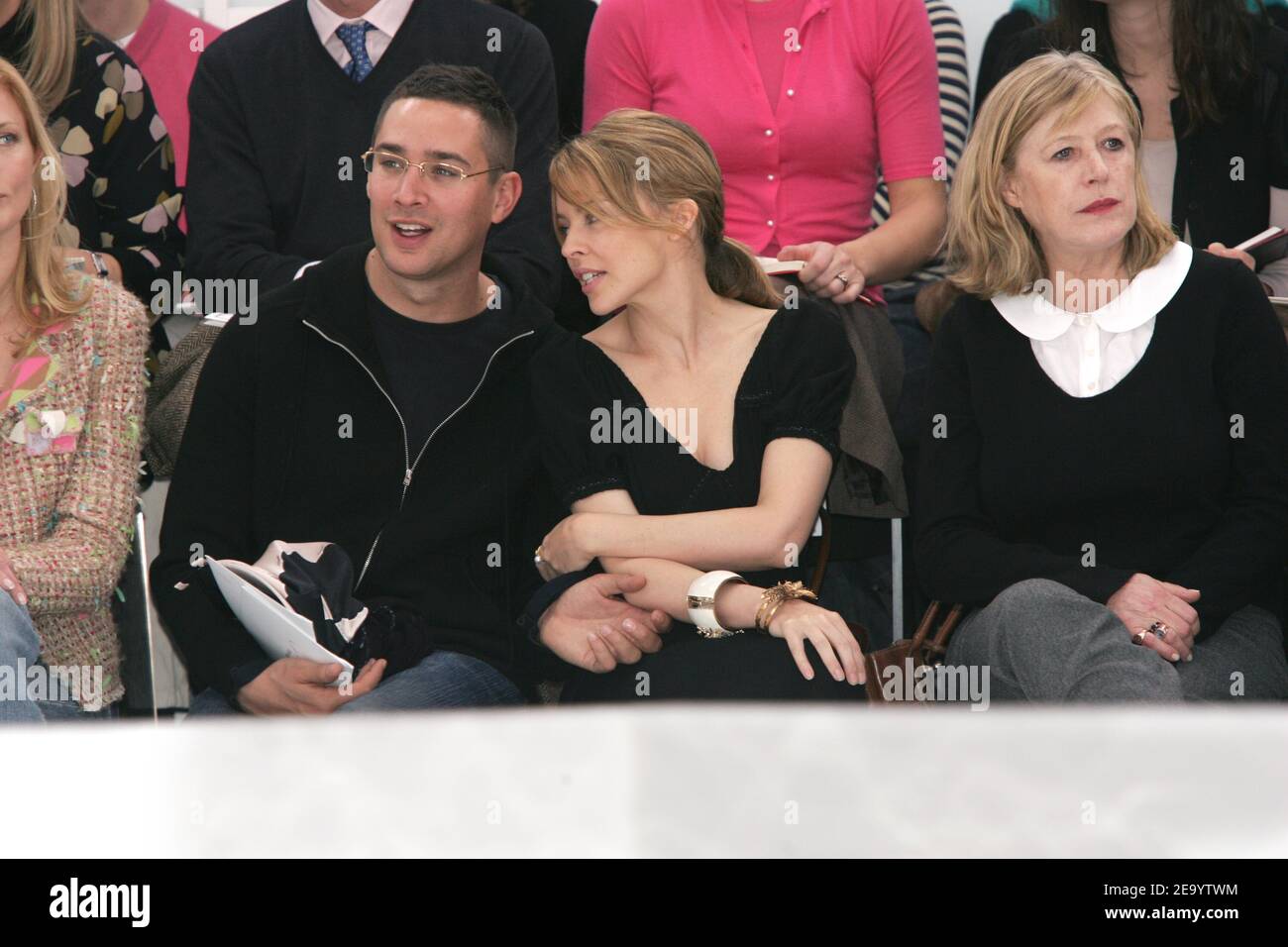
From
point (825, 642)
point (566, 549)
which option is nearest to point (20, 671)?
point (566, 549)

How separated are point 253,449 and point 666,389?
642 mm

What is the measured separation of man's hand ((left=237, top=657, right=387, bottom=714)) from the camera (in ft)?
6.73

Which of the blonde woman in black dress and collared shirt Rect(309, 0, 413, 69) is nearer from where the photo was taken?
the blonde woman in black dress

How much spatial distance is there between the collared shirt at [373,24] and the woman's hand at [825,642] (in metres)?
1.51

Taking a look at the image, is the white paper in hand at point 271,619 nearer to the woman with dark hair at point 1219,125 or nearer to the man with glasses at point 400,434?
the man with glasses at point 400,434

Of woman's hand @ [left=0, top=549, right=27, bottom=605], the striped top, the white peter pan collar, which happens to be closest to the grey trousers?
the white peter pan collar

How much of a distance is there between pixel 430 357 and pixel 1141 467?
42.6 inches

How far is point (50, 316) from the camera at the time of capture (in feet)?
7.61

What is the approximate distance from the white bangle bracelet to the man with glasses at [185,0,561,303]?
87 centimetres

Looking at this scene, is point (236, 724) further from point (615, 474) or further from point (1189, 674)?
point (1189, 674)

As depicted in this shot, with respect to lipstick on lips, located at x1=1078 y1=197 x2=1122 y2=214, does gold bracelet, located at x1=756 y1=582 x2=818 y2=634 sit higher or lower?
lower

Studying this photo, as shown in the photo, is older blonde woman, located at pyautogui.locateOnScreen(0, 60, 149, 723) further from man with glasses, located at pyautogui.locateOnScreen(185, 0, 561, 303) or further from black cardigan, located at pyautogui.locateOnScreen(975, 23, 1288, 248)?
black cardigan, located at pyautogui.locateOnScreen(975, 23, 1288, 248)

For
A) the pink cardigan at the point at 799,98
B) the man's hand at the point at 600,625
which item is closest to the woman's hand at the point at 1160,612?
the man's hand at the point at 600,625
